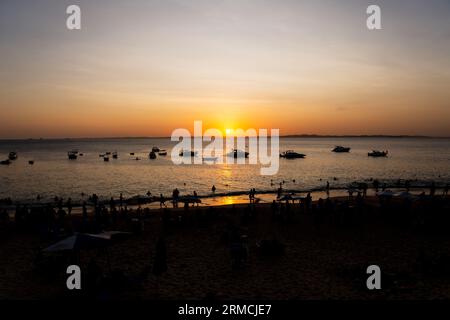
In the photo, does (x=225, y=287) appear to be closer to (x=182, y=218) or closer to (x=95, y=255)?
(x=95, y=255)

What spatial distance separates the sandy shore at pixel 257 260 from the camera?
11.2 meters

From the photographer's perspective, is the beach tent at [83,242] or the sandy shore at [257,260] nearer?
the beach tent at [83,242]

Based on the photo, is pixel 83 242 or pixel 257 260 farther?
pixel 257 260

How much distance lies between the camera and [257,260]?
1416cm

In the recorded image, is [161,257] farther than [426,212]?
No

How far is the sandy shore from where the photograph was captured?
11.2 metres

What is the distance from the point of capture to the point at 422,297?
412 inches

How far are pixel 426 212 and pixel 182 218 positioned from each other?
13934 millimetres

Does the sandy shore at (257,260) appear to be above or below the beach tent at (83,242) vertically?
below

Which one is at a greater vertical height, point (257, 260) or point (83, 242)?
point (83, 242)

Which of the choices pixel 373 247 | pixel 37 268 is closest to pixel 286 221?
pixel 373 247
